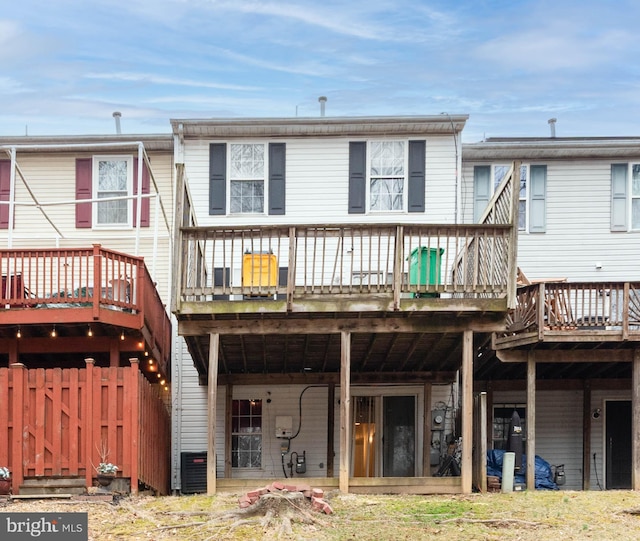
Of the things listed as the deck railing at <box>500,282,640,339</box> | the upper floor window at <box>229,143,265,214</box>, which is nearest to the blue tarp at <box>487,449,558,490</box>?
the deck railing at <box>500,282,640,339</box>

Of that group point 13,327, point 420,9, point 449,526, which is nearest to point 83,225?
point 13,327

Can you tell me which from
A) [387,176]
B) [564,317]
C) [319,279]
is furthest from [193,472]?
[564,317]

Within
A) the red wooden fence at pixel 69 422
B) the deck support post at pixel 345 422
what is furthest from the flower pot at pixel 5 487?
the deck support post at pixel 345 422

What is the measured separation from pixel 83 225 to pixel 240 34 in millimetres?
42072

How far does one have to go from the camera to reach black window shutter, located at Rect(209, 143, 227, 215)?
64.2ft

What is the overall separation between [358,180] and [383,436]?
512 cm

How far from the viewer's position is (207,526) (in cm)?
1122

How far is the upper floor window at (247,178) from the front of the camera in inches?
773

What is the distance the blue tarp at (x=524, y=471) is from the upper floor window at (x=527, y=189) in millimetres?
5212

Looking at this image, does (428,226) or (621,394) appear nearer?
(428,226)

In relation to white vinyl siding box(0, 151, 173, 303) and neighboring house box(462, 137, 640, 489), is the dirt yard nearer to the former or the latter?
neighboring house box(462, 137, 640, 489)

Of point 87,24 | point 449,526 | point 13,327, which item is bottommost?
point 449,526

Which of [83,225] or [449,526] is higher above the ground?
[83,225]

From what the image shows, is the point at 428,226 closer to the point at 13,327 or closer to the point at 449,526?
the point at 449,526
